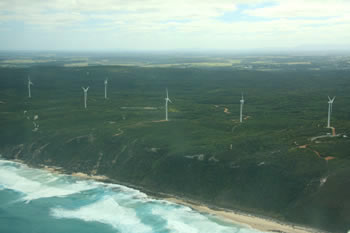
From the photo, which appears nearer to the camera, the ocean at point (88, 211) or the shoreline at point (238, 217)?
the shoreline at point (238, 217)

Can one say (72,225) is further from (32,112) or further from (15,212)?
(32,112)

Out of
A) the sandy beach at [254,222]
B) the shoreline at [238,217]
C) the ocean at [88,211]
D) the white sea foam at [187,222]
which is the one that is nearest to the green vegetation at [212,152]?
the shoreline at [238,217]

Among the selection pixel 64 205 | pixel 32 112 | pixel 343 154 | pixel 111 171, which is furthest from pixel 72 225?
pixel 32 112

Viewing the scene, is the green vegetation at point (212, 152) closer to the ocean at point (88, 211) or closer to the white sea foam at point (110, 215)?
the ocean at point (88, 211)

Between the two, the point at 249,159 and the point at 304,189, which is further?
the point at 249,159

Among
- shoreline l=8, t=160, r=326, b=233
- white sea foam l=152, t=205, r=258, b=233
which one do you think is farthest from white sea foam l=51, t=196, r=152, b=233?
shoreline l=8, t=160, r=326, b=233

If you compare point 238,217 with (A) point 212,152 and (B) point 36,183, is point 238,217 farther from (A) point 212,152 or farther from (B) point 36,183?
(B) point 36,183

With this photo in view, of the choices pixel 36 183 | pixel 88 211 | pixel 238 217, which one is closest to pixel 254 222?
pixel 238 217
